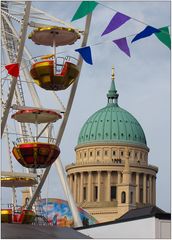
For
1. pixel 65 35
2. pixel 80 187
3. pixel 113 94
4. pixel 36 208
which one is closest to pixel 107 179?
pixel 80 187

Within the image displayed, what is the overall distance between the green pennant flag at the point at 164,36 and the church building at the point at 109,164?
108827mm

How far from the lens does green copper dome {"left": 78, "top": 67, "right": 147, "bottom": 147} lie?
451 ft

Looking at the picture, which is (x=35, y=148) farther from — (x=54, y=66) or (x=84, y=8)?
(x=84, y=8)

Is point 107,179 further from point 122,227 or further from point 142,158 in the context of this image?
point 122,227

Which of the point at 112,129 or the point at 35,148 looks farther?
the point at 112,129

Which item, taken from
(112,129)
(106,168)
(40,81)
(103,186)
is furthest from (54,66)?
(112,129)

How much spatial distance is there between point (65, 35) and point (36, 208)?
1233 cm

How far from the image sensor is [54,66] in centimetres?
2464

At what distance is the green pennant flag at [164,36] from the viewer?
18094mm

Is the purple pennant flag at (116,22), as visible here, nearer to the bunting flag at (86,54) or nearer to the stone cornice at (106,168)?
the bunting flag at (86,54)

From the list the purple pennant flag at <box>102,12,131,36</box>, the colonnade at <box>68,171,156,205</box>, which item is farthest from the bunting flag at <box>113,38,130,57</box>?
the colonnade at <box>68,171,156,205</box>

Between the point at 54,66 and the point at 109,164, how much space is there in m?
109

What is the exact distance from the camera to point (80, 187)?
135125 mm

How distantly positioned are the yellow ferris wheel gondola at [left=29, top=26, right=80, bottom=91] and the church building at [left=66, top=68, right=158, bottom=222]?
10228 centimetres
